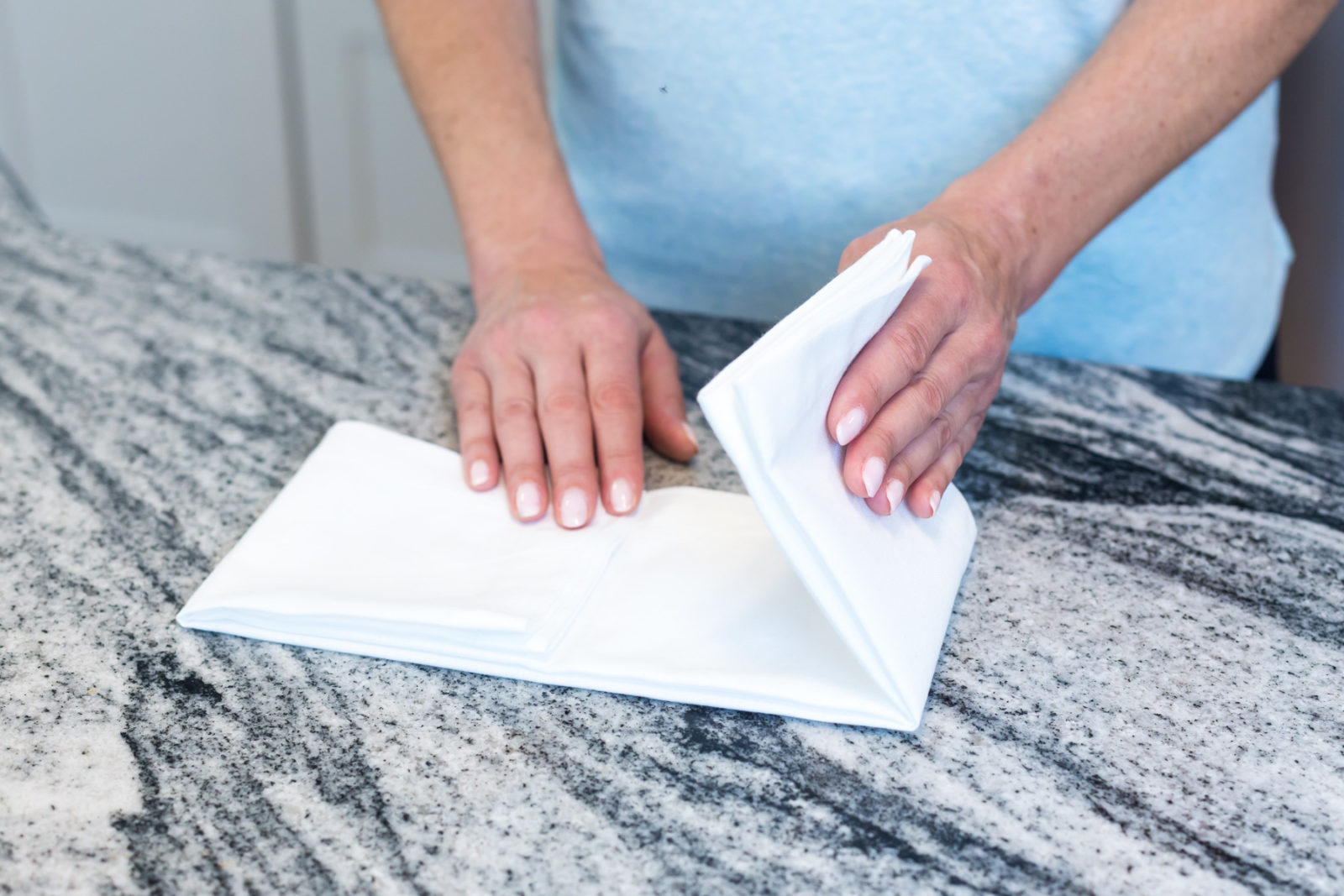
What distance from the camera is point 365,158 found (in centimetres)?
222

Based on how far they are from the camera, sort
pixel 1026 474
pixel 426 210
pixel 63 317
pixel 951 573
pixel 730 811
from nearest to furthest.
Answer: pixel 730 811
pixel 951 573
pixel 1026 474
pixel 63 317
pixel 426 210

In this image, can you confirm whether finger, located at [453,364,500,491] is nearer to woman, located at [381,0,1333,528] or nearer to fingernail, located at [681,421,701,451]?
woman, located at [381,0,1333,528]

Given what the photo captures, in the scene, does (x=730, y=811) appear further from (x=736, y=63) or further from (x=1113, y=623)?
(x=736, y=63)

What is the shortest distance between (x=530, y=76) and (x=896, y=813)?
0.63 meters

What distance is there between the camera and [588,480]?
0.62 m

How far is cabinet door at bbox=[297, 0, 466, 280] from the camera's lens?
2092 mm

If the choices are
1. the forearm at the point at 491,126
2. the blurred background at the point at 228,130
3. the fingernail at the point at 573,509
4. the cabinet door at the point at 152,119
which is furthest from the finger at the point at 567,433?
the cabinet door at the point at 152,119

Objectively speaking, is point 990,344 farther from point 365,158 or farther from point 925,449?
point 365,158

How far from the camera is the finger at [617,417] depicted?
0.61 m

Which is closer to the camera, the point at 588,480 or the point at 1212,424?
the point at 588,480

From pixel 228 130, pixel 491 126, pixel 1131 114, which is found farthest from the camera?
pixel 228 130

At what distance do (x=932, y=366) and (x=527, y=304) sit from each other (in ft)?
0.90

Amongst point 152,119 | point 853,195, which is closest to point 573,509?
point 853,195

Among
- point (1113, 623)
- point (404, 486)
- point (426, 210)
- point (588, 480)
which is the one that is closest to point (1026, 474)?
point (1113, 623)
